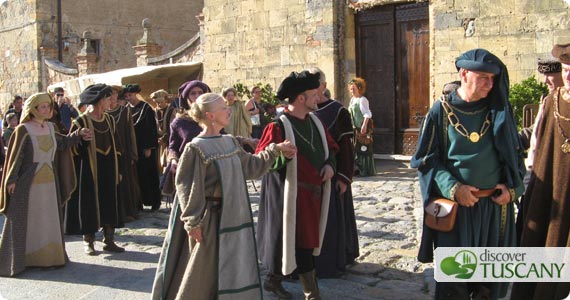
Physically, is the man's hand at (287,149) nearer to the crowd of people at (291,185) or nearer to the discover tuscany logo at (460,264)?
the crowd of people at (291,185)

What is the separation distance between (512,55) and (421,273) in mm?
6002

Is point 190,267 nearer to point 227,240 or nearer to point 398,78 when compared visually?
point 227,240

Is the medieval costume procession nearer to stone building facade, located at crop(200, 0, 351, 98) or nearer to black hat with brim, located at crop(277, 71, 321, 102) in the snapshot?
black hat with brim, located at crop(277, 71, 321, 102)

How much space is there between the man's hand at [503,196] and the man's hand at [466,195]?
0.52ft

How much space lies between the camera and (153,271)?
568 cm

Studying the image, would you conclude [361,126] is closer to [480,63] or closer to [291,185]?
[291,185]

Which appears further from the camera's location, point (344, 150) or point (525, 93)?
point (525, 93)

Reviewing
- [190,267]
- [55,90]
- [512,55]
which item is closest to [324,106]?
[190,267]

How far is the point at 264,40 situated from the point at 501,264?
1012 centimetres

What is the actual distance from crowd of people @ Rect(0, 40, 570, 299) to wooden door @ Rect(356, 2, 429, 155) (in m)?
5.60

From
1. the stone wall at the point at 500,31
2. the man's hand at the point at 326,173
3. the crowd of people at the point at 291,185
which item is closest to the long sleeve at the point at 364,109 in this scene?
the stone wall at the point at 500,31

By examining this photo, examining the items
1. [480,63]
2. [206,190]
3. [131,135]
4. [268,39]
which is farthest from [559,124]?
A: [268,39]

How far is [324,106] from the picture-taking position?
215 inches

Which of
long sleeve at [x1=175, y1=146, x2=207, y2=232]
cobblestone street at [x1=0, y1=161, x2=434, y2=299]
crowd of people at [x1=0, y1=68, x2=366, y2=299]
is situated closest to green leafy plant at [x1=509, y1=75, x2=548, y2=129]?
cobblestone street at [x1=0, y1=161, x2=434, y2=299]
